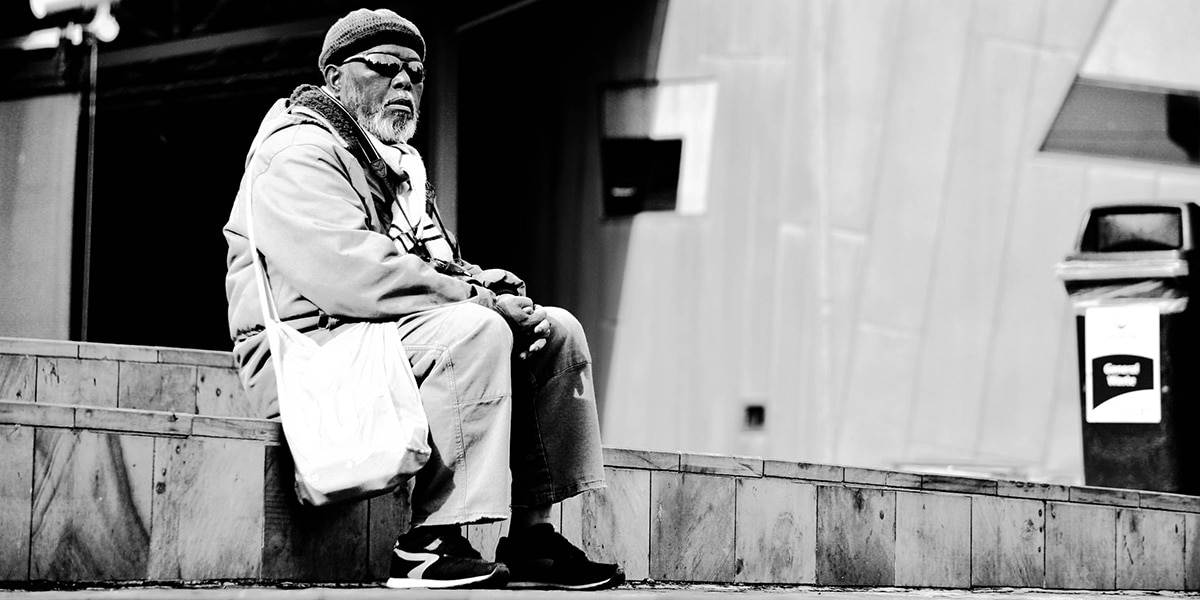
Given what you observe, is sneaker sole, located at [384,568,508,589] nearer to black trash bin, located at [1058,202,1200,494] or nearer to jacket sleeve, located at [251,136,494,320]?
jacket sleeve, located at [251,136,494,320]

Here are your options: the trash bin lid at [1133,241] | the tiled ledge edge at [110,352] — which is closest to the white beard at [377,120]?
the tiled ledge edge at [110,352]

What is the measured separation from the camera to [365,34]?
5160 millimetres

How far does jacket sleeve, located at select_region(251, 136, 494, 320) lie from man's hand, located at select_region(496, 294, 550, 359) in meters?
0.08

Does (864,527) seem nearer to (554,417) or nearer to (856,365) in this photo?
(554,417)

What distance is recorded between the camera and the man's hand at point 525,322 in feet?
15.4

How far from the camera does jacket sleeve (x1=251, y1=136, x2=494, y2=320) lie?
4.63m

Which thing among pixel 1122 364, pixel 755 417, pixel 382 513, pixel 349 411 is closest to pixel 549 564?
pixel 382 513

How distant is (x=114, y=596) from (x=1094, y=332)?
5.95 meters

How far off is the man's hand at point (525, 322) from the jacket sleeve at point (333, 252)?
81mm

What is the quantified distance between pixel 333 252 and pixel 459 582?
3.08 ft

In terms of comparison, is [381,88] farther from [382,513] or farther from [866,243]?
[866,243]

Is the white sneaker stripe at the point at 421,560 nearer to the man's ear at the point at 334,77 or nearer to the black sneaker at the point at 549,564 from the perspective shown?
the black sneaker at the point at 549,564

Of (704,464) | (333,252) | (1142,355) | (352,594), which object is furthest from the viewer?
(1142,355)

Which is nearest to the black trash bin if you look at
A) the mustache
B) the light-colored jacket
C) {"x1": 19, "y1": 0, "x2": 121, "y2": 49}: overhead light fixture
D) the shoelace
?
the mustache
